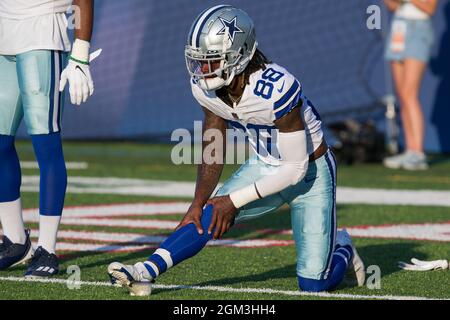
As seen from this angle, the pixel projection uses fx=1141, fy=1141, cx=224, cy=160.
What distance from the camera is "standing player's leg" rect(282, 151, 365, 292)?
15.7ft

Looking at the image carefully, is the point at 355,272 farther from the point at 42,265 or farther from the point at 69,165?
the point at 69,165

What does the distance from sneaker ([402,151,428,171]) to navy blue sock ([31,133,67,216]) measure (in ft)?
21.1

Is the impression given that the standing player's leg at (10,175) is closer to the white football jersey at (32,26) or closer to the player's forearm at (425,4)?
the white football jersey at (32,26)

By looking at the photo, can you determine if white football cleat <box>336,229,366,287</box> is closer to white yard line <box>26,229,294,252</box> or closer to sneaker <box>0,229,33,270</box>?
white yard line <box>26,229,294,252</box>

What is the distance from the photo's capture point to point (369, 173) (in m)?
10.7

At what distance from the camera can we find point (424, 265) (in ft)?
17.9

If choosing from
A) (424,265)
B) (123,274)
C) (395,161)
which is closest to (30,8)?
(123,274)

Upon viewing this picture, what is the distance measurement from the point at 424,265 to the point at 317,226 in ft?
2.88

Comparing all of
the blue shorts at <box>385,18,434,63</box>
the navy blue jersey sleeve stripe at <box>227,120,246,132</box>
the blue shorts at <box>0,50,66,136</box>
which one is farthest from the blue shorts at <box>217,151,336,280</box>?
the blue shorts at <box>385,18,434,63</box>

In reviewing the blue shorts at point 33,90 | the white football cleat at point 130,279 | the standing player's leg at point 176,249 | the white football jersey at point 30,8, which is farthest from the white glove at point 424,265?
the white football jersey at point 30,8

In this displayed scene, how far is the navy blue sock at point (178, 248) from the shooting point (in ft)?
14.5

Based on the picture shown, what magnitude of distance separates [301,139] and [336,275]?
653 millimetres

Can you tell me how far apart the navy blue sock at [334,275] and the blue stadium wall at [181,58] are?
Result: 7.74 m
